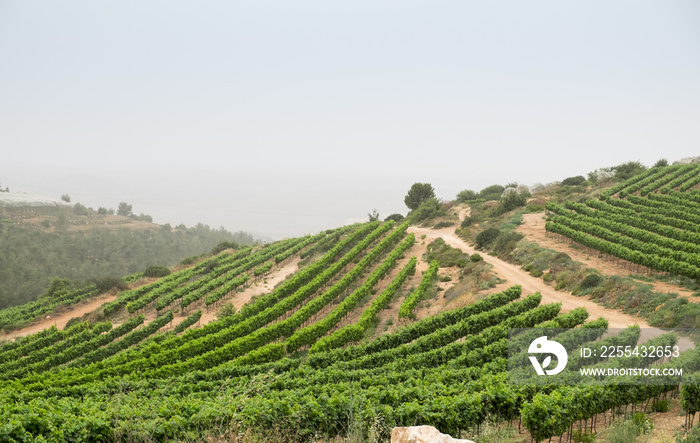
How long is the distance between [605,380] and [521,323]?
1022 centimetres

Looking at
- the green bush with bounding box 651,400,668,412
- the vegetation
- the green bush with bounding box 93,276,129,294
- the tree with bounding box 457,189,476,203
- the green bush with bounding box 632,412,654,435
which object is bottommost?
the vegetation

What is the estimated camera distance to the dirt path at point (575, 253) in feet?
99.8

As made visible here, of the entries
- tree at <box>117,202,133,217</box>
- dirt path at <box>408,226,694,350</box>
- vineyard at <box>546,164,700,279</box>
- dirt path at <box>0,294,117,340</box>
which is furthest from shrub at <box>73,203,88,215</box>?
vineyard at <box>546,164,700,279</box>

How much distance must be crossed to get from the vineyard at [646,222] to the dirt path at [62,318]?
49967 mm

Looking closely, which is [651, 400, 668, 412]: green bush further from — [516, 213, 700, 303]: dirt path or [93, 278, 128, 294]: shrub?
[93, 278, 128, 294]: shrub

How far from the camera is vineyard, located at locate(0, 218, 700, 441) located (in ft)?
38.0

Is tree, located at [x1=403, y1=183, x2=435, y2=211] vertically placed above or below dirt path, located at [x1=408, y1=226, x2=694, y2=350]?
above

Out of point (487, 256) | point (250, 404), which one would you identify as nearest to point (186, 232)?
point (487, 256)

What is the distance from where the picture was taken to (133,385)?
20.6 metres

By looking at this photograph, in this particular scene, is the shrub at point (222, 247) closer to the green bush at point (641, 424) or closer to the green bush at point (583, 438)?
the green bush at point (583, 438)

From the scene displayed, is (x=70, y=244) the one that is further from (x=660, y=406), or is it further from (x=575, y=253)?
(x=660, y=406)

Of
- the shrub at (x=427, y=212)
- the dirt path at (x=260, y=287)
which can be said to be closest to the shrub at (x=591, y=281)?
the dirt path at (x=260, y=287)

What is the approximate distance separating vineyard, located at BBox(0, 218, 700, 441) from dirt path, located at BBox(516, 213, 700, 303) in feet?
8.98

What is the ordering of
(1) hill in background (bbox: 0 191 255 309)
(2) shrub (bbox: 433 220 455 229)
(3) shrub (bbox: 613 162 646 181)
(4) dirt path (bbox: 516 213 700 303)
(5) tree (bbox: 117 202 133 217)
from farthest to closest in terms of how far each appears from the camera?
(5) tree (bbox: 117 202 133 217), (1) hill in background (bbox: 0 191 255 309), (3) shrub (bbox: 613 162 646 181), (2) shrub (bbox: 433 220 455 229), (4) dirt path (bbox: 516 213 700 303)
